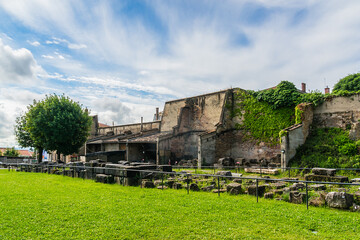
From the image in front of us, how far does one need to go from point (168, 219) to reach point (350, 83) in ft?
123

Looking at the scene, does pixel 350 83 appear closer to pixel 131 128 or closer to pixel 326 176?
pixel 326 176

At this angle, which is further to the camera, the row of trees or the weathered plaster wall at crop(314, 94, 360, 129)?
the row of trees

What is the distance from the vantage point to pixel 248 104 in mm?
24516

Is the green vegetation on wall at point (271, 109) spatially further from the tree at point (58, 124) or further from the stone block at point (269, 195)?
the tree at point (58, 124)

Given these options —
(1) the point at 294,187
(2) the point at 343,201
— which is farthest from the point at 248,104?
(2) the point at 343,201

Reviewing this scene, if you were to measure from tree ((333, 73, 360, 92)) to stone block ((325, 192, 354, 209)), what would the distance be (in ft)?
105

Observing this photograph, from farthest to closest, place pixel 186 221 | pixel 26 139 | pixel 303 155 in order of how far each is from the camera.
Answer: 1. pixel 26 139
2. pixel 303 155
3. pixel 186 221

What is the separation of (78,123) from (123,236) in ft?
78.5

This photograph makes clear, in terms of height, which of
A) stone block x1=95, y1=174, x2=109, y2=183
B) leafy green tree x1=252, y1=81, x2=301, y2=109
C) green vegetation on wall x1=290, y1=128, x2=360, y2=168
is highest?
leafy green tree x1=252, y1=81, x2=301, y2=109

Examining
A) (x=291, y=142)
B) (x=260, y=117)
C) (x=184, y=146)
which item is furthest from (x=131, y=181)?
(x=184, y=146)

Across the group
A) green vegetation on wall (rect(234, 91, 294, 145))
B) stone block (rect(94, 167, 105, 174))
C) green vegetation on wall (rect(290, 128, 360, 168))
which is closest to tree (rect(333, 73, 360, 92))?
green vegetation on wall (rect(234, 91, 294, 145))

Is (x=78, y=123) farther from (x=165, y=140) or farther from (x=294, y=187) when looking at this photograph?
(x=294, y=187)

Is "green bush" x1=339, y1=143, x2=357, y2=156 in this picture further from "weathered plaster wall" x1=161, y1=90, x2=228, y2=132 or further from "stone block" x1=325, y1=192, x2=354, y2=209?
"weathered plaster wall" x1=161, y1=90, x2=228, y2=132

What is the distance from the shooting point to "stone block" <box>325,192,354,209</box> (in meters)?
7.18
